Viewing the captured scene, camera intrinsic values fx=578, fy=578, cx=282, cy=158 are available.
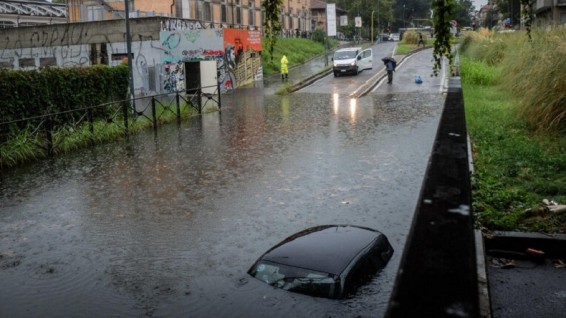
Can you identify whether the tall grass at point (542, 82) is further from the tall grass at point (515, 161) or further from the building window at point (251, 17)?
the building window at point (251, 17)

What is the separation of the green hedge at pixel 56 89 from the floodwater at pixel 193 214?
2051 mm

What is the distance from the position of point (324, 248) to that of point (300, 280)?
0.62m

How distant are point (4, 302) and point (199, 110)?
1688 centimetres

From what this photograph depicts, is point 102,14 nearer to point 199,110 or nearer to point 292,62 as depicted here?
point 292,62

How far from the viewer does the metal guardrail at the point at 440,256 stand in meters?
1.57

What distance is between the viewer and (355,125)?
1778 centimetres

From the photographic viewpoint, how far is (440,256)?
1.84 meters

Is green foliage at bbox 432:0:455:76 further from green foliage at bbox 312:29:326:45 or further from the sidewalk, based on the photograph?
green foliage at bbox 312:29:326:45

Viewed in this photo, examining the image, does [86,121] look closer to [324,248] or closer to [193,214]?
[193,214]

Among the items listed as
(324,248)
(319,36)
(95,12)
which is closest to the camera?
(324,248)

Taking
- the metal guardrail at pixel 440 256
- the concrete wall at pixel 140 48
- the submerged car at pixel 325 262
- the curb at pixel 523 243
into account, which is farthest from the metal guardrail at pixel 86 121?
the metal guardrail at pixel 440 256

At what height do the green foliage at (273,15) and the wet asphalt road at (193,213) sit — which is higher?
the green foliage at (273,15)

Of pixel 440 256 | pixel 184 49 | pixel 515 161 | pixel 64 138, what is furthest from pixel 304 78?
pixel 440 256

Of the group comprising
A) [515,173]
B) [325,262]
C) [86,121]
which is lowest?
[325,262]
